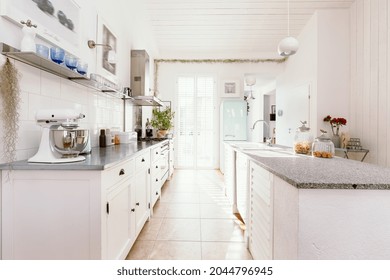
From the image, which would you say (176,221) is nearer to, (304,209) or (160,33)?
(304,209)

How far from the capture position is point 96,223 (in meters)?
1.35

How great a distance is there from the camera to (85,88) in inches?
92.5

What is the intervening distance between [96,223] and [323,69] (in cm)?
474

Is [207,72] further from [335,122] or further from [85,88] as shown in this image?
[85,88]

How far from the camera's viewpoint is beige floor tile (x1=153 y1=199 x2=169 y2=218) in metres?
2.96

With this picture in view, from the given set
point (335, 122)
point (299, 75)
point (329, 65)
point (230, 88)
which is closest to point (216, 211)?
point (335, 122)

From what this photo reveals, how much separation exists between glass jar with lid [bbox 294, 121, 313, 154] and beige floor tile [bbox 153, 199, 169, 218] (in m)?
1.81

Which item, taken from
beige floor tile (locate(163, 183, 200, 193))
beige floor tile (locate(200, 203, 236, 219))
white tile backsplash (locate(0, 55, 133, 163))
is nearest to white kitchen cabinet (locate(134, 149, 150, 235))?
white tile backsplash (locate(0, 55, 133, 163))

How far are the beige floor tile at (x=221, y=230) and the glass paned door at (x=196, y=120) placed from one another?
3662mm

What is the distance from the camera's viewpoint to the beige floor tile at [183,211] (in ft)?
9.70

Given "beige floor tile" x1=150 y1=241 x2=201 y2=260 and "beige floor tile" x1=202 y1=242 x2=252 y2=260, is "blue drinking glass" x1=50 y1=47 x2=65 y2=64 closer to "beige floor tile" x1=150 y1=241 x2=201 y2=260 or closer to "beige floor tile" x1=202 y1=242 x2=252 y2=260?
"beige floor tile" x1=150 y1=241 x2=201 y2=260

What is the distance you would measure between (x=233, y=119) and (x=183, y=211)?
349cm

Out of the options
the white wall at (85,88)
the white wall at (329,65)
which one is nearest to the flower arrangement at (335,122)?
the white wall at (329,65)
